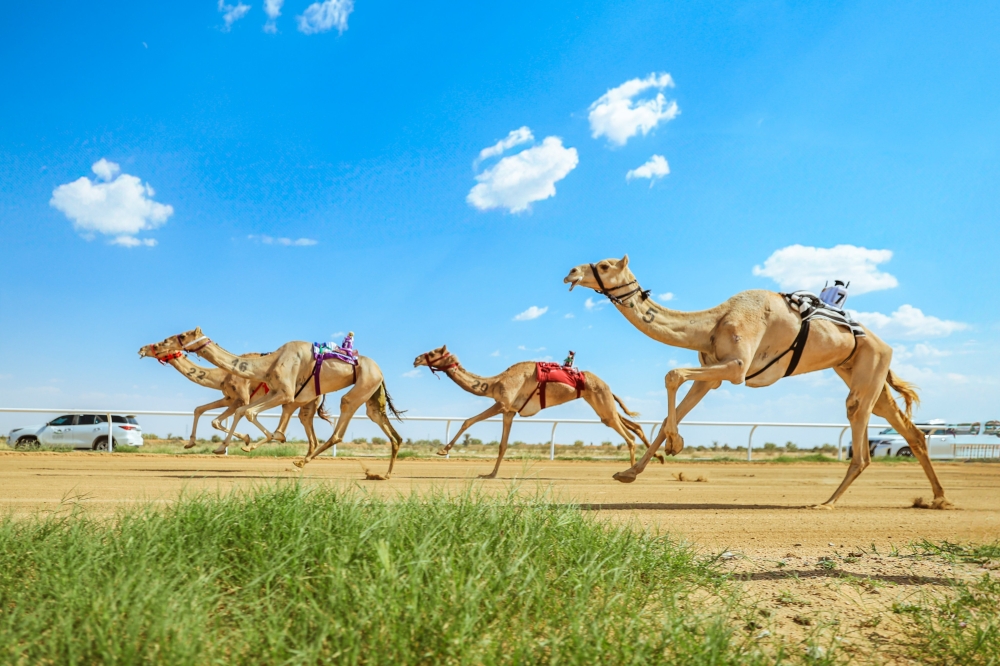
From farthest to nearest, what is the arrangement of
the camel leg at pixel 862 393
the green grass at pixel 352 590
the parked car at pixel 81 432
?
1. the parked car at pixel 81 432
2. the camel leg at pixel 862 393
3. the green grass at pixel 352 590

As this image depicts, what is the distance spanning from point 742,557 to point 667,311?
4.55 metres

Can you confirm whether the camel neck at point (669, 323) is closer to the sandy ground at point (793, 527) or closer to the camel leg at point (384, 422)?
the sandy ground at point (793, 527)

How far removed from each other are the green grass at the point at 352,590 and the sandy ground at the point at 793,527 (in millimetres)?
503

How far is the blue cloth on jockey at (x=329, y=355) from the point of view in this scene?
15289 mm

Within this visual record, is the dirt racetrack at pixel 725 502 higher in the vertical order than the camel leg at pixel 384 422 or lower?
lower

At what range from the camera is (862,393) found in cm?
993

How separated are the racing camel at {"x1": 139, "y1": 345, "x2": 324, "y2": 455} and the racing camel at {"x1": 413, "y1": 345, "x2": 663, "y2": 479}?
10.1 ft

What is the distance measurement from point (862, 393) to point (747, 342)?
232 centimetres

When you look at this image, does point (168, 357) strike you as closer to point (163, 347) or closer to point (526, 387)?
point (163, 347)

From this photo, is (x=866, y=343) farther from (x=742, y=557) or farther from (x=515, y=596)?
(x=515, y=596)

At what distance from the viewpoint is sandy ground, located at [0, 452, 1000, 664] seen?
3.92 m

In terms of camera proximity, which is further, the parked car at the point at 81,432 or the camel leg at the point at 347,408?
the parked car at the point at 81,432

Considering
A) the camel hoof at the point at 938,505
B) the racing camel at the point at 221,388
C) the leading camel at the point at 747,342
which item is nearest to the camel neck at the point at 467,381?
the racing camel at the point at 221,388

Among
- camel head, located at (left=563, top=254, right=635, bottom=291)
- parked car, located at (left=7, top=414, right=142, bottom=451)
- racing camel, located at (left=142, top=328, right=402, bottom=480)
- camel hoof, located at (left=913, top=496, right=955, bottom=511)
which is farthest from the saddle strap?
parked car, located at (left=7, top=414, right=142, bottom=451)
